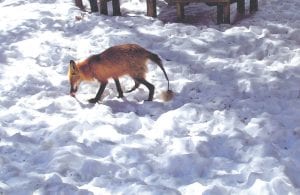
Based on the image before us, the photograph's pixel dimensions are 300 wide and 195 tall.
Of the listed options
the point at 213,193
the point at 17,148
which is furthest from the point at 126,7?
the point at 213,193

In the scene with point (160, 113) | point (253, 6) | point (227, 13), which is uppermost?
point (227, 13)

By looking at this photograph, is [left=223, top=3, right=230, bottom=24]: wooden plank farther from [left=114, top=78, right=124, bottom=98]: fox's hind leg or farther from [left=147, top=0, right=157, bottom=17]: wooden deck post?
[left=114, top=78, right=124, bottom=98]: fox's hind leg

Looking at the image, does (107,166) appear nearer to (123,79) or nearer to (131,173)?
(131,173)

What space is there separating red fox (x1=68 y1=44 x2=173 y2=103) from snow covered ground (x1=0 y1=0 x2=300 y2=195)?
0.86 ft

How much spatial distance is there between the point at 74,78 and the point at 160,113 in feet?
5.27

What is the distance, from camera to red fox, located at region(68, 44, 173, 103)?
23.8 ft

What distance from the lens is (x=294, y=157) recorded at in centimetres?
543

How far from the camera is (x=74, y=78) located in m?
7.50

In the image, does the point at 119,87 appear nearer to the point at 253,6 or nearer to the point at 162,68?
the point at 162,68

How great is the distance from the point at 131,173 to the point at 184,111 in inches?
73.6

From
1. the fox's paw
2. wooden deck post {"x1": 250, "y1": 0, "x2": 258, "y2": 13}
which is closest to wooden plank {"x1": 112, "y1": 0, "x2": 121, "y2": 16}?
wooden deck post {"x1": 250, "y1": 0, "x2": 258, "y2": 13}

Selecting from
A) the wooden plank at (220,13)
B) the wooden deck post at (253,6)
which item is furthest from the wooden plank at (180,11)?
the wooden deck post at (253,6)

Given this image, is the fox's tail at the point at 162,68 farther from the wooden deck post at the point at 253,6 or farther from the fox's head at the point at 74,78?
the wooden deck post at the point at 253,6

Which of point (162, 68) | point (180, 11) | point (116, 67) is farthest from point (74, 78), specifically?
point (180, 11)
